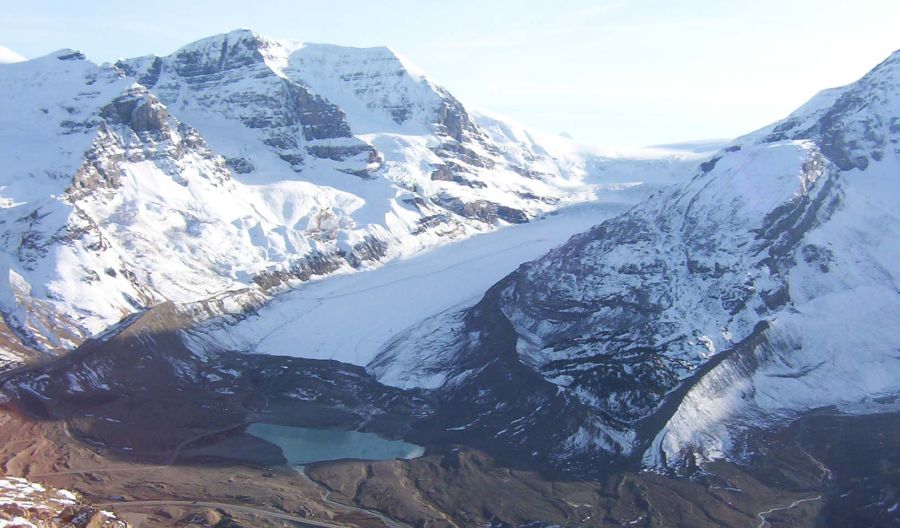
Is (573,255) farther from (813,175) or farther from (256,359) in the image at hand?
(256,359)

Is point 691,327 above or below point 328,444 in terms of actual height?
above

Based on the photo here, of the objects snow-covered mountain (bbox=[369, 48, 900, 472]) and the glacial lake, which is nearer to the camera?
the glacial lake

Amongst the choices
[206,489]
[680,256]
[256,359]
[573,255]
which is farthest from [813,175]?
[206,489]

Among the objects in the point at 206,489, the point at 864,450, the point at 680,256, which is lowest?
the point at 864,450

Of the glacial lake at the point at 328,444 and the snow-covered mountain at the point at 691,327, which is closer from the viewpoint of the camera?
the glacial lake at the point at 328,444
